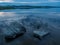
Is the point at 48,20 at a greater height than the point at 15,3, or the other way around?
the point at 15,3

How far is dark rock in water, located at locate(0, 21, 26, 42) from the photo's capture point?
39.8 inches

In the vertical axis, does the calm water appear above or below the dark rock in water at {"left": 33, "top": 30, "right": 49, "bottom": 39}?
A: above

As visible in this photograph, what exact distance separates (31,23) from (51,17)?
130 mm

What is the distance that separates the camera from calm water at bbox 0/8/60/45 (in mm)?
982

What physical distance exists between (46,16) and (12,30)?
9.1 inches

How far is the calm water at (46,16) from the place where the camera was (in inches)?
38.7

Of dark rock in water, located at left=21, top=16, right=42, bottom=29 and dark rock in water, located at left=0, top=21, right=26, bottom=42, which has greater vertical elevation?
dark rock in water, located at left=21, top=16, right=42, bottom=29

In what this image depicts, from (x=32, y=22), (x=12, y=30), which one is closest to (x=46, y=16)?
(x=32, y=22)

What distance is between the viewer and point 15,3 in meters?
0.99

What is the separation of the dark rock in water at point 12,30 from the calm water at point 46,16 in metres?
0.04

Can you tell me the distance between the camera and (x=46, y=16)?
100cm

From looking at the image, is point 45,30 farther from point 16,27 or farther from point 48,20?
point 16,27

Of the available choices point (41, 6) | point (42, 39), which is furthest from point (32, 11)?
point (42, 39)

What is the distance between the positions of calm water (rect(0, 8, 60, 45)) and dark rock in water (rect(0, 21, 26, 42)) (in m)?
0.04
